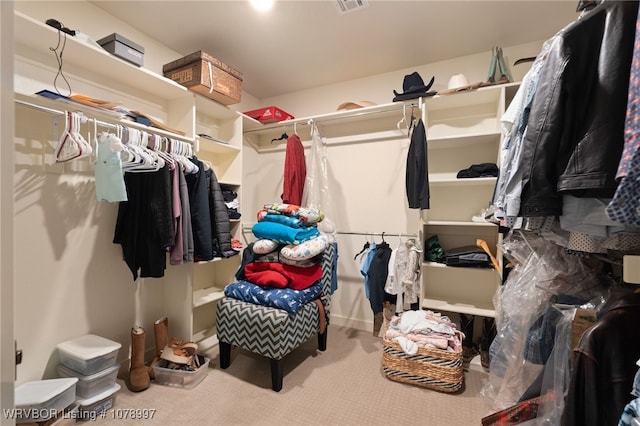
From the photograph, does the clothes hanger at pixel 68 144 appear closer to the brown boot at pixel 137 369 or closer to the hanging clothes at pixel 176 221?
the hanging clothes at pixel 176 221

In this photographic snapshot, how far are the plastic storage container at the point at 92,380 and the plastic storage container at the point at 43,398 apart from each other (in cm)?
5

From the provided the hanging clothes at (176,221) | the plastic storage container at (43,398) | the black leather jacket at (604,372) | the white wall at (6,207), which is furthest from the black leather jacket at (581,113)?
the plastic storage container at (43,398)

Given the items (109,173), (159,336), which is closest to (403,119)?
(109,173)

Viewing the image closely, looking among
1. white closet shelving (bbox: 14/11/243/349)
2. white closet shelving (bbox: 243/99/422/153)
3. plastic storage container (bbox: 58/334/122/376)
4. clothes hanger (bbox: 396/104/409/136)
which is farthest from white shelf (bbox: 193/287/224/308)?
clothes hanger (bbox: 396/104/409/136)

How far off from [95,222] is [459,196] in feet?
9.40

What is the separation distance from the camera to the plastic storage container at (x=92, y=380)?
1.61 metres

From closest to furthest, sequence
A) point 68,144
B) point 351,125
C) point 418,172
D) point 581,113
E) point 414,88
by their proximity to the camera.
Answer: point 581,113 < point 68,144 < point 418,172 < point 414,88 < point 351,125

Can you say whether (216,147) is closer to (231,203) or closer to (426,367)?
(231,203)

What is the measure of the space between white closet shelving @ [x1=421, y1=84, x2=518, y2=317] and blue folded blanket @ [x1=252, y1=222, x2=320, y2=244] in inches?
39.4

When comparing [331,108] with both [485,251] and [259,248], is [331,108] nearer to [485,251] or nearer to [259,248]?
[259,248]

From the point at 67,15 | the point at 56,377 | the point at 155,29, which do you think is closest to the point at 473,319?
the point at 56,377

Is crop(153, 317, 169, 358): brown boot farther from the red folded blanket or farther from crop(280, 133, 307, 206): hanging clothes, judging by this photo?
crop(280, 133, 307, 206): hanging clothes

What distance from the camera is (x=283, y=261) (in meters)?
2.15

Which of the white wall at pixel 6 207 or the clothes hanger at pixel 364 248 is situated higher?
the white wall at pixel 6 207
